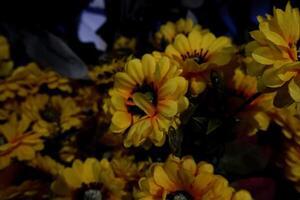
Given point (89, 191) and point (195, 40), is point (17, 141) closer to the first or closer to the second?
point (89, 191)

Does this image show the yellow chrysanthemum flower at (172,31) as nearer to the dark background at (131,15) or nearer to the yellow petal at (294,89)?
the dark background at (131,15)

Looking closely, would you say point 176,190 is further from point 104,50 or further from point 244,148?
point 104,50

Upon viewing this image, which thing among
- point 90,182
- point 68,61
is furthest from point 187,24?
point 90,182

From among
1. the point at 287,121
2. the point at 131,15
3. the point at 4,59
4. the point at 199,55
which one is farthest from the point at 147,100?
the point at 131,15

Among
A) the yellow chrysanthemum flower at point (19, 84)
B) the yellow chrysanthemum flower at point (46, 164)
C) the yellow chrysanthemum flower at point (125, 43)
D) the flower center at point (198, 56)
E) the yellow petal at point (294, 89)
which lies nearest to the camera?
the yellow petal at point (294, 89)

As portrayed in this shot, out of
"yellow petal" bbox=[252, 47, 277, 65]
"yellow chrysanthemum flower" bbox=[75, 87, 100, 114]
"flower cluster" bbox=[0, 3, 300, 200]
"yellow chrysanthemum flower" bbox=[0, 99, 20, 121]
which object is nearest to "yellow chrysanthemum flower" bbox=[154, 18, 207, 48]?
"flower cluster" bbox=[0, 3, 300, 200]

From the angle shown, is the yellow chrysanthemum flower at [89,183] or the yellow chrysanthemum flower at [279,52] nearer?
the yellow chrysanthemum flower at [279,52]

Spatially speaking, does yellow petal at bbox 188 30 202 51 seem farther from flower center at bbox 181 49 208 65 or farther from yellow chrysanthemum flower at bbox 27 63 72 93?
yellow chrysanthemum flower at bbox 27 63 72 93

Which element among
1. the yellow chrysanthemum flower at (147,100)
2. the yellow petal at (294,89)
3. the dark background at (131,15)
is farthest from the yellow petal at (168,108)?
the dark background at (131,15)
